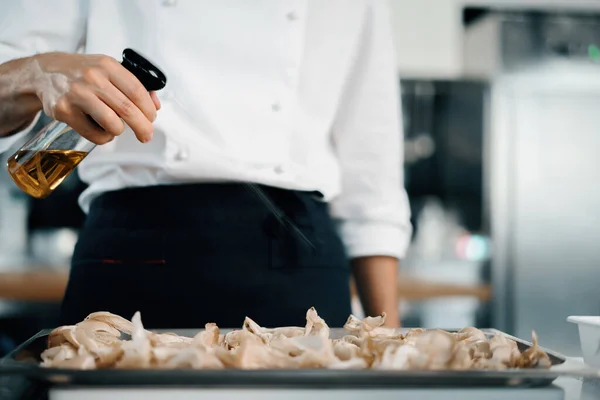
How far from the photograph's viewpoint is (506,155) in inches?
120

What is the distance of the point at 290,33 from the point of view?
96 centimetres

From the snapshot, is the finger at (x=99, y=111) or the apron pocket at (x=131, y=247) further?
the apron pocket at (x=131, y=247)

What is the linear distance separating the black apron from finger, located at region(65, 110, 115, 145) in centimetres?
20

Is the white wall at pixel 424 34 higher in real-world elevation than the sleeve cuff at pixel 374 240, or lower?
higher

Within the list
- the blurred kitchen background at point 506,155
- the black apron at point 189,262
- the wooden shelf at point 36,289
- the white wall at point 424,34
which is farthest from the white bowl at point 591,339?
the white wall at point 424,34

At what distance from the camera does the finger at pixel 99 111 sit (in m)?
0.62

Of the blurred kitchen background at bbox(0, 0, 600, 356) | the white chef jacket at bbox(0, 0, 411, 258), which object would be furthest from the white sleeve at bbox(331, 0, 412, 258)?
the blurred kitchen background at bbox(0, 0, 600, 356)

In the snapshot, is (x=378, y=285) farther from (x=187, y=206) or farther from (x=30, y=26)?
(x=30, y=26)

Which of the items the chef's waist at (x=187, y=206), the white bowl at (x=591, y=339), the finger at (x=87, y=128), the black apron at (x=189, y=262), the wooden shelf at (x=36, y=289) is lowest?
the wooden shelf at (x=36, y=289)

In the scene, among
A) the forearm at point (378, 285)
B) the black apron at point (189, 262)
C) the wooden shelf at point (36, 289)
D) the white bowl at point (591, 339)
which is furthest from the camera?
the wooden shelf at point (36, 289)

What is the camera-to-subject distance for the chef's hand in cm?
61

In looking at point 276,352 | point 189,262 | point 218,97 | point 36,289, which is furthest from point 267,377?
point 36,289

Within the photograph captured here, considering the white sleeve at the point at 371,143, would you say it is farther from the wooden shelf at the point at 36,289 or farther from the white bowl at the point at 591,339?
the wooden shelf at the point at 36,289

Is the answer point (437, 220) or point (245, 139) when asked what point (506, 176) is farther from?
point (245, 139)
